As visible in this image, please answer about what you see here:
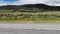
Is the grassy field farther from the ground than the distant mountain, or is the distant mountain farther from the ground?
the distant mountain

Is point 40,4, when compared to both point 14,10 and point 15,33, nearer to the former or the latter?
point 14,10

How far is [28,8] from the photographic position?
61.0 ft

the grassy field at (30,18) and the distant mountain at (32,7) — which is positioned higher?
the distant mountain at (32,7)

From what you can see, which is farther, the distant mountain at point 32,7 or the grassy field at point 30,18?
the distant mountain at point 32,7

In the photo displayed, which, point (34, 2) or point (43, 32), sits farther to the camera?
point (34, 2)

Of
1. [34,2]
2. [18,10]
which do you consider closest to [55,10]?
[34,2]

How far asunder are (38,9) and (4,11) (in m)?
3.09

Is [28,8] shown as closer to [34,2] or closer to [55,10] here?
[34,2]

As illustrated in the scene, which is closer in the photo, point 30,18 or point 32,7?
point 30,18

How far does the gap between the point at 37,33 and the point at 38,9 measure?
1039cm

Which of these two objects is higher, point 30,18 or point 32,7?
point 32,7

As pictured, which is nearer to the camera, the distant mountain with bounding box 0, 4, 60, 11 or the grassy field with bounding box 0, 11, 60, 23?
the grassy field with bounding box 0, 11, 60, 23

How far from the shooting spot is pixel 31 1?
59.8 ft

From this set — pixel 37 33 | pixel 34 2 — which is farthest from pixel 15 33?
pixel 34 2
